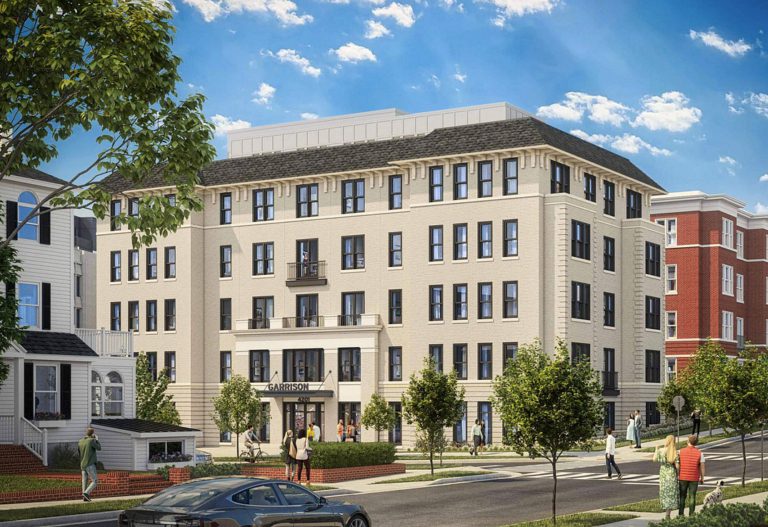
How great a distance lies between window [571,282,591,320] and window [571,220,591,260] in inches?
66.5

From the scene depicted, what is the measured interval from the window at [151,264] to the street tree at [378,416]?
74.2ft

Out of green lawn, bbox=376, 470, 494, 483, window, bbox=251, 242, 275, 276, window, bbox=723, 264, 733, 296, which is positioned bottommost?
green lawn, bbox=376, 470, 494, 483

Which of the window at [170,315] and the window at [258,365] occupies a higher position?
the window at [170,315]

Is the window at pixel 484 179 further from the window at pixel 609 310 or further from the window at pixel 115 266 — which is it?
the window at pixel 115 266

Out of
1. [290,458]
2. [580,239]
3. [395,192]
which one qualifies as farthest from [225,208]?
[290,458]

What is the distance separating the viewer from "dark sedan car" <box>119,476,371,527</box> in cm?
1864

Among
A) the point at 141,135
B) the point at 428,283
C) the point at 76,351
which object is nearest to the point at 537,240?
the point at 428,283

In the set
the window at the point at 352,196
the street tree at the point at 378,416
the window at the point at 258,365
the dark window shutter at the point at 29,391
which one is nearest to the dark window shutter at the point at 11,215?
the dark window shutter at the point at 29,391

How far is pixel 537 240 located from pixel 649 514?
37.5m

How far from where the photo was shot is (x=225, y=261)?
257 feet

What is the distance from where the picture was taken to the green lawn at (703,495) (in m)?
30.4

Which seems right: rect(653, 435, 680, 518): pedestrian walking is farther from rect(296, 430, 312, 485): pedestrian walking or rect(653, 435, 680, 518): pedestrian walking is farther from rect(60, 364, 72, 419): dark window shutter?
rect(60, 364, 72, 419): dark window shutter

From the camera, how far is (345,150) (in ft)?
246

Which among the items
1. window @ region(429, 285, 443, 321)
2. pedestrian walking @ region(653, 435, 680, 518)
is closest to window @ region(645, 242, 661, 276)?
window @ region(429, 285, 443, 321)
